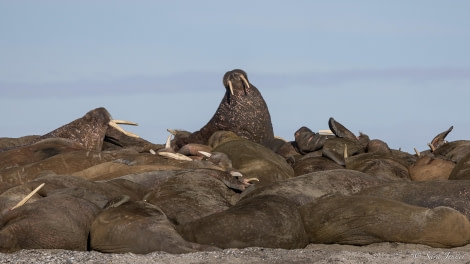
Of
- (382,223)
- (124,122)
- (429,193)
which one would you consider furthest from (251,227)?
(124,122)

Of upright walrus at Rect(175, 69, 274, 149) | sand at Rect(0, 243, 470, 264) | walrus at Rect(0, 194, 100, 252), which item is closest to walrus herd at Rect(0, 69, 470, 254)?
walrus at Rect(0, 194, 100, 252)

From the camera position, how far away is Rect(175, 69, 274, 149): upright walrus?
19328 mm

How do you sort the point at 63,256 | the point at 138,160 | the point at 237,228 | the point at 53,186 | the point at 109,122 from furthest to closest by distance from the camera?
the point at 109,122, the point at 138,160, the point at 53,186, the point at 237,228, the point at 63,256

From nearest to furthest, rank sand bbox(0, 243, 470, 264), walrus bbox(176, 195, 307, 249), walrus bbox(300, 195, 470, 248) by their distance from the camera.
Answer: sand bbox(0, 243, 470, 264) → walrus bbox(176, 195, 307, 249) → walrus bbox(300, 195, 470, 248)

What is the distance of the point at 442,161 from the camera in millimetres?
14234

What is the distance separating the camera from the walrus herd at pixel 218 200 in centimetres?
925

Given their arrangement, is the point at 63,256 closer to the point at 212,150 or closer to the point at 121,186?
the point at 121,186

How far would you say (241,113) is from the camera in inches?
768

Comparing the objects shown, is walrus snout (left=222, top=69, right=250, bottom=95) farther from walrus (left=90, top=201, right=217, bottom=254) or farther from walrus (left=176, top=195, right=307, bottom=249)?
walrus (left=90, top=201, right=217, bottom=254)

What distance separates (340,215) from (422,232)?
82 centimetres

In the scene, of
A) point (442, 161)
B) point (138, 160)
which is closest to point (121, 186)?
point (138, 160)

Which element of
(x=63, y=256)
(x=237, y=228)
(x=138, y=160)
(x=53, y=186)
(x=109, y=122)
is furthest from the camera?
(x=109, y=122)

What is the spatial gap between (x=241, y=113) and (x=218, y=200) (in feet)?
28.2

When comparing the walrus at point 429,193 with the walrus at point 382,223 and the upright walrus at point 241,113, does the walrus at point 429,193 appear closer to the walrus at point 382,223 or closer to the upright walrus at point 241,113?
the walrus at point 382,223
